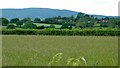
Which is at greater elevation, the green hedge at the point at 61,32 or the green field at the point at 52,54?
the green field at the point at 52,54

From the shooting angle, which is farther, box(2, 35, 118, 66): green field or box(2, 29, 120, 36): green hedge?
box(2, 29, 120, 36): green hedge

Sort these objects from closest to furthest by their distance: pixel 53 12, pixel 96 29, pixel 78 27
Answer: pixel 96 29 < pixel 78 27 < pixel 53 12

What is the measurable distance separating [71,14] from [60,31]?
4954mm

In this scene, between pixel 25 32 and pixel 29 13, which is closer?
pixel 25 32

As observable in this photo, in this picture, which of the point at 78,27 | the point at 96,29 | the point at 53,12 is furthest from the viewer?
the point at 53,12

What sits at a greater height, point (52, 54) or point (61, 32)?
point (52, 54)

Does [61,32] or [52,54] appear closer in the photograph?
[52,54]

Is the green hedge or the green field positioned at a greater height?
the green field

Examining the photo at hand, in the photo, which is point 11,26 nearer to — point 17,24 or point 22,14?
point 17,24

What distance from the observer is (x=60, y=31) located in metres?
50.5

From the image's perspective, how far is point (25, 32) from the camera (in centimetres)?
5109

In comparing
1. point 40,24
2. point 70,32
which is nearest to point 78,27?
point 70,32

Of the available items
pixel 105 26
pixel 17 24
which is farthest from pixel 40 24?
pixel 105 26

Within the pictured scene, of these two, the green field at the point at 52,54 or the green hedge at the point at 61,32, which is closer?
the green field at the point at 52,54
